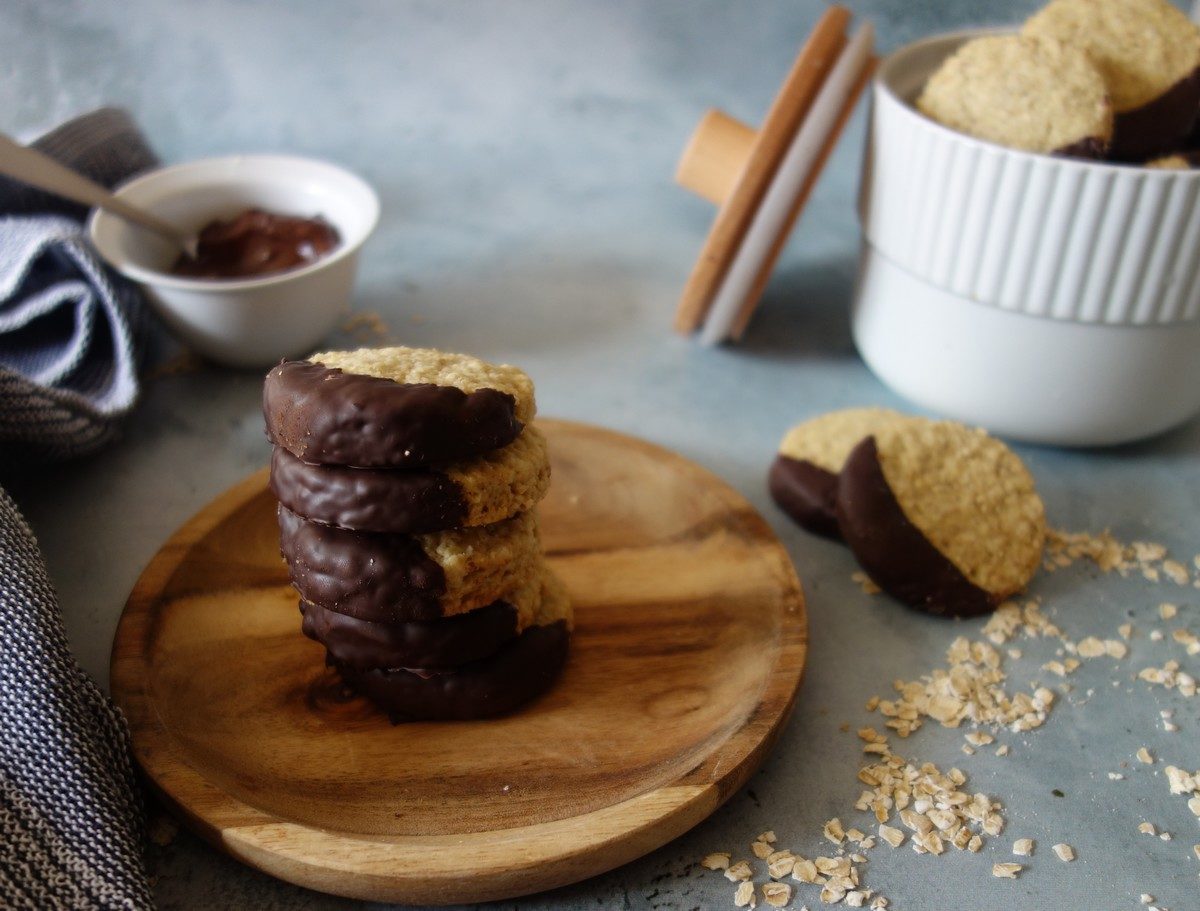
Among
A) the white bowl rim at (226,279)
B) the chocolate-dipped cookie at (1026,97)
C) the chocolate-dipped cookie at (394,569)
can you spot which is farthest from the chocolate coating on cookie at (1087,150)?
the white bowl rim at (226,279)

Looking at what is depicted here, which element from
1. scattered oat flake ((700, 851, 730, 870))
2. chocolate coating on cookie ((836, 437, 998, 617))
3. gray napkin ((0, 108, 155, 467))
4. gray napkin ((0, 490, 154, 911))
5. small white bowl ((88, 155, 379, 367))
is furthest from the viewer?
small white bowl ((88, 155, 379, 367))

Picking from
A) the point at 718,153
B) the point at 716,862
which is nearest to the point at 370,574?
the point at 716,862

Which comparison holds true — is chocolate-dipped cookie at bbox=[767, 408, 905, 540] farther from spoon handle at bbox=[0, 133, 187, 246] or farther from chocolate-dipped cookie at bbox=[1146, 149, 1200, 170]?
spoon handle at bbox=[0, 133, 187, 246]

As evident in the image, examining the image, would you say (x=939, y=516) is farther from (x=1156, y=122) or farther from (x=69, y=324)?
(x=69, y=324)

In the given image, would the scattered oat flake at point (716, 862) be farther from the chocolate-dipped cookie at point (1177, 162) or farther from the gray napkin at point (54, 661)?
the chocolate-dipped cookie at point (1177, 162)

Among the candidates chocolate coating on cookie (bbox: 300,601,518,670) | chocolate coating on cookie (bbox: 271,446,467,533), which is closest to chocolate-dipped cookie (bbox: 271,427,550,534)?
chocolate coating on cookie (bbox: 271,446,467,533)

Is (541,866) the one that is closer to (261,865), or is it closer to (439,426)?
(261,865)
